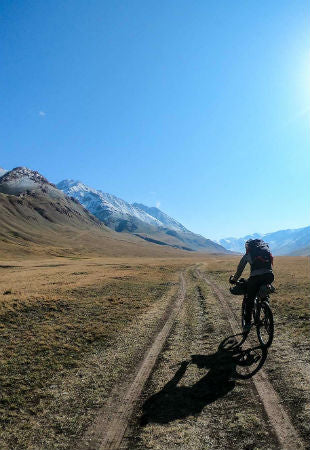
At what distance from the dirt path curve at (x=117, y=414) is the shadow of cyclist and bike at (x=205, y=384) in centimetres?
46

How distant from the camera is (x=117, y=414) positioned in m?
6.71

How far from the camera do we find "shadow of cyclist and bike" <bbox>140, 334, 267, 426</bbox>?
669 cm

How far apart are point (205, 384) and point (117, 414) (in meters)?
2.58

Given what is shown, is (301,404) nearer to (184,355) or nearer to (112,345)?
(184,355)

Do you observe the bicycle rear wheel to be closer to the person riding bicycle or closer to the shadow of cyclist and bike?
the shadow of cyclist and bike

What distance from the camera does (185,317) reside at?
15914 millimetres

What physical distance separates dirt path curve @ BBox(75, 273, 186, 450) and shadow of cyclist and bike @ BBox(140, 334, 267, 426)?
18.1 inches

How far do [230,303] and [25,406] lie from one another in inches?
584

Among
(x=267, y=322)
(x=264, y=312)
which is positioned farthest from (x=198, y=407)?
(x=264, y=312)

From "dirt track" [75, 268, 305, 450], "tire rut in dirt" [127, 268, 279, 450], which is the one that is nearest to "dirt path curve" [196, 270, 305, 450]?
"dirt track" [75, 268, 305, 450]

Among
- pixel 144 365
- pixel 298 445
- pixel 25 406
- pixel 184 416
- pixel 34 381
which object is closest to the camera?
pixel 298 445

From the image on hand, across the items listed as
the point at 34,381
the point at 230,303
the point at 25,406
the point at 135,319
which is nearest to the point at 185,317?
the point at 135,319

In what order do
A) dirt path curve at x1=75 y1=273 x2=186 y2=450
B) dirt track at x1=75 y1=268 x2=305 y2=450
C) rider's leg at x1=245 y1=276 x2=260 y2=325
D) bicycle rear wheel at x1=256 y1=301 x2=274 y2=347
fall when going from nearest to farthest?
1. dirt track at x1=75 y1=268 x2=305 y2=450
2. dirt path curve at x1=75 y1=273 x2=186 y2=450
3. bicycle rear wheel at x1=256 y1=301 x2=274 y2=347
4. rider's leg at x1=245 y1=276 x2=260 y2=325

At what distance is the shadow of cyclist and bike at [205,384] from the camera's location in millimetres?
6691
